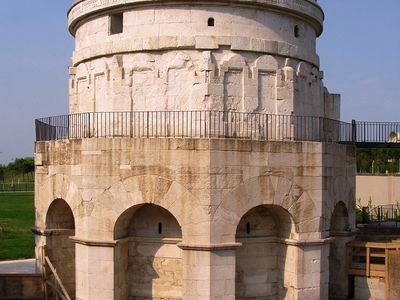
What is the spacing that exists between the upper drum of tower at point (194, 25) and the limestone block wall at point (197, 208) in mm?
3284

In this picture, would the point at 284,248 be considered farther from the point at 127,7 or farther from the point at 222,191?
the point at 127,7

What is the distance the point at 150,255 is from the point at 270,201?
3.89 metres

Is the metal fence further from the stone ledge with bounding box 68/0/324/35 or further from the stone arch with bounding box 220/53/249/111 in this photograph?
the stone arch with bounding box 220/53/249/111

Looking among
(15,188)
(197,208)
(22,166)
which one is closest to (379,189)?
(197,208)

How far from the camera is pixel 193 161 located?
14.4 m

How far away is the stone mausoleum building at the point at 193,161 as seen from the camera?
47.6 feet

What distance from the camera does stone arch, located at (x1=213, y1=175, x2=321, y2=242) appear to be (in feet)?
47.6

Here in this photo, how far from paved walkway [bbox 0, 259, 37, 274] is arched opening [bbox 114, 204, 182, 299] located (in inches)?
359

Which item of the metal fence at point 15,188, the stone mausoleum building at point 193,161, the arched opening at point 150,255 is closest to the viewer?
the stone mausoleum building at point 193,161

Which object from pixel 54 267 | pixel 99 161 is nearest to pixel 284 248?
pixel 99 161

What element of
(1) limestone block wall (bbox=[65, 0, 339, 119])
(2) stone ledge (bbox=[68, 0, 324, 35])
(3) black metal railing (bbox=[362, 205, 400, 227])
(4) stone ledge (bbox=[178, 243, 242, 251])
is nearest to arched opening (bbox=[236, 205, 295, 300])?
(4) stone ledge (bbox=[178, 243, 242, 251])

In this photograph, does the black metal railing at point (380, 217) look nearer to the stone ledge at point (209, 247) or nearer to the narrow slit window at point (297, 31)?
the narrow slit window at point (297, 31)

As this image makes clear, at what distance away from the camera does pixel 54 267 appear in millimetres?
18094

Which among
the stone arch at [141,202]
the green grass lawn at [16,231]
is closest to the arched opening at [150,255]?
the stone arch at [141,202]
